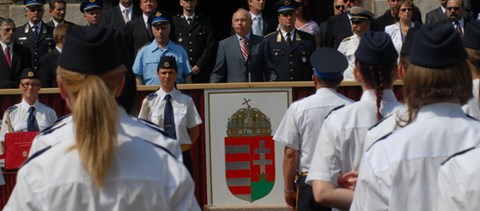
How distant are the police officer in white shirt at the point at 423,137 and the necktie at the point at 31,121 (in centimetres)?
816

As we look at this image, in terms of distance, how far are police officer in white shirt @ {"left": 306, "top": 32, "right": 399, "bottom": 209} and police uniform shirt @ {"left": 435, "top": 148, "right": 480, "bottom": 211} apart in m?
1.45

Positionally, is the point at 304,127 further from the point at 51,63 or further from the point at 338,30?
the point at 51,63

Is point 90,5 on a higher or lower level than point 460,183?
higher

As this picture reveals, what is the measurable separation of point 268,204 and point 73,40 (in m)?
8.22

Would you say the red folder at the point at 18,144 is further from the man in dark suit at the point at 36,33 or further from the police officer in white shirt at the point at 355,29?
the police officer in white shirt at the point at 355,29

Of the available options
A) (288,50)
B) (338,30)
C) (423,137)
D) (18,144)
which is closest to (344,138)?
(423,137)

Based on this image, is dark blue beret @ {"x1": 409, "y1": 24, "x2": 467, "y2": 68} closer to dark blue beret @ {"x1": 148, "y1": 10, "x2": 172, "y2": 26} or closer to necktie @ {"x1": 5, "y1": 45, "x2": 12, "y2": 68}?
dark blue beret @ {"x1": 148, "y1": 10, "x2": 172, "y2": 26}

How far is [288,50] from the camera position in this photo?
14.0 m

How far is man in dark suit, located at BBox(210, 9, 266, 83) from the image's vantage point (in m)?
13.9

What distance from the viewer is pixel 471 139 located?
5055mm

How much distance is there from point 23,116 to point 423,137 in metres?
8.40

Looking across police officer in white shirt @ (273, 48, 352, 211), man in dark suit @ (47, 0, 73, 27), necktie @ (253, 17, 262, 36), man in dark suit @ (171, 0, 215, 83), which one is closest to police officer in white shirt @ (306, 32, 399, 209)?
police officer in white shirt @ (273, 48, 352, 211)

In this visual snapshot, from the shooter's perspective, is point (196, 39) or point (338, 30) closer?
point (338, 30)

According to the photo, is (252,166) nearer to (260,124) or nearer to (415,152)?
(260,124)
